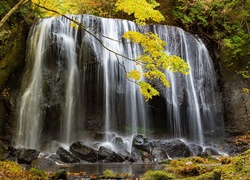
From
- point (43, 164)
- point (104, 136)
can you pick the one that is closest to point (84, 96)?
point (104, 136)

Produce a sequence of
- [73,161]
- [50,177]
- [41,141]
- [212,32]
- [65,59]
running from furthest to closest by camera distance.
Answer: [212,32]
[65,59]
[41,141]
[73,161]
[50,177]

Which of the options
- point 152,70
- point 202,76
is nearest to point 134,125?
point 202,76

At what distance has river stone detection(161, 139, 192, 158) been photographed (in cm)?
1303

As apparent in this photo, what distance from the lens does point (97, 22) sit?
16.9m

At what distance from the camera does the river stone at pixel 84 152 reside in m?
11.7

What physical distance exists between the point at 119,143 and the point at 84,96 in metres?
3.53

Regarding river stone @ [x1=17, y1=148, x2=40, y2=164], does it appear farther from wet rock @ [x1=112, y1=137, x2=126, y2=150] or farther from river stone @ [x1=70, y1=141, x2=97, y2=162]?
wet rock @ [x1=112, y1=137, x2=126, y2=150]

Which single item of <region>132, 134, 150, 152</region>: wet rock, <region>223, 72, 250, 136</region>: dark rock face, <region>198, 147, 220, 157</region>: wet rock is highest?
<region>223, 72, 250, 136</region>: dark rock face

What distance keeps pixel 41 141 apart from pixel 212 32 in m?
13.5

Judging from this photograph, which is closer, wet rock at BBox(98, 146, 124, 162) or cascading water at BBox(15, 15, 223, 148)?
wet rock at BBox(98, 146, 124, 162)

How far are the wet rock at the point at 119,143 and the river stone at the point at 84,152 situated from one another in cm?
200

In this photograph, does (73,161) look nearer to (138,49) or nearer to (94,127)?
(94,127)

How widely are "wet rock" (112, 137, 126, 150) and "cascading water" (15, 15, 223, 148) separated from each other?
1155mm

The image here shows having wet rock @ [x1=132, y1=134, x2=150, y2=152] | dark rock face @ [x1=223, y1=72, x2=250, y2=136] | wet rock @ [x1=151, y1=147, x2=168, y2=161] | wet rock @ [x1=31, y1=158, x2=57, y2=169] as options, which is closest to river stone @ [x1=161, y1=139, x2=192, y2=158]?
wet rock @ [x1=151, y1=147, x2=168, y2=161]
